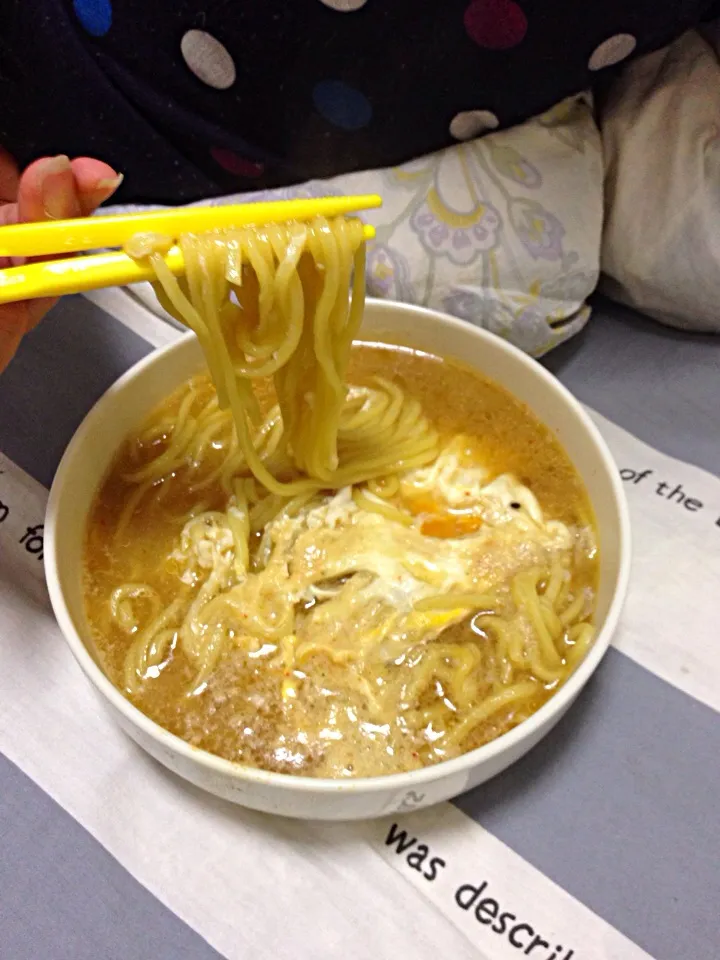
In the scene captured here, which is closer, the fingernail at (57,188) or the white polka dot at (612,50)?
the fingernail at (57,188)

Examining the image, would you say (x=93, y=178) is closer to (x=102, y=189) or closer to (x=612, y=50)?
(x=102, y=189)

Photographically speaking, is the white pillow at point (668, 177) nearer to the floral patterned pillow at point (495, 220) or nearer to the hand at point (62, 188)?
the floral patterned pillow at point (495, 220)

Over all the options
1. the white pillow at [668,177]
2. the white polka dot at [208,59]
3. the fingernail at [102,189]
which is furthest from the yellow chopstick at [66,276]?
the white pillow at [668,177]

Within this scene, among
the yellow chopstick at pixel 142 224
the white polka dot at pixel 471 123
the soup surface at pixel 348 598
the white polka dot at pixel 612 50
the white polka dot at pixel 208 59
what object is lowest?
the soup surface at pixel 348 598

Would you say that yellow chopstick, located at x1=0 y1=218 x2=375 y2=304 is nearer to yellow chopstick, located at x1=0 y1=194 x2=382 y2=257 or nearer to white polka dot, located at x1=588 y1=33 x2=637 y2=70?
yellow chopstick, located at x1=0 y1=194 x2=382 y2=257

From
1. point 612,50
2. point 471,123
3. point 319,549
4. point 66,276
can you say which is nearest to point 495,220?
point 471,123

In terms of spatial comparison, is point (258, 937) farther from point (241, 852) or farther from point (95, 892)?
point (95, 892)
